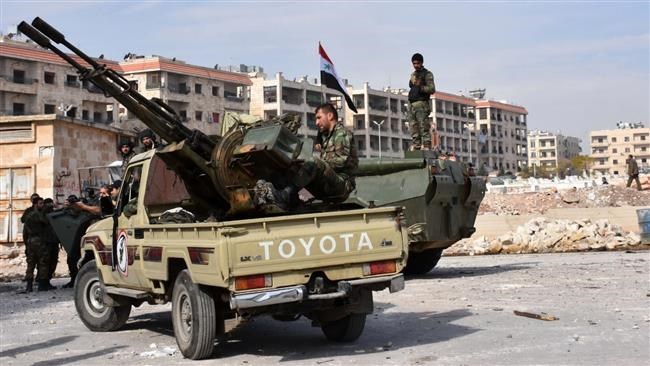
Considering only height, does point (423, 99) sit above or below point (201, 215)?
above

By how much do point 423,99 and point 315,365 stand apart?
906 cm

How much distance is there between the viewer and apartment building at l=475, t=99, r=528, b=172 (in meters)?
142

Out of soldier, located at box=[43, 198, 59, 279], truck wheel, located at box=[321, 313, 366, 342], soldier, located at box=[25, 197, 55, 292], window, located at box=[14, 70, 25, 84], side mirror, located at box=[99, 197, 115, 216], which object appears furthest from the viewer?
window, located at box=[14, 70, 25, 84]

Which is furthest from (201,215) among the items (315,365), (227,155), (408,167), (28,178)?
(28,178)

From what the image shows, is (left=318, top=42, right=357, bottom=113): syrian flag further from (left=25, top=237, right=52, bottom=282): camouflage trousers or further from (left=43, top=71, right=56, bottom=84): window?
(left=43, top=71, right=56, bottom=84): window

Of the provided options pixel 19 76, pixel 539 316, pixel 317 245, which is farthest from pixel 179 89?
pixel 317 245

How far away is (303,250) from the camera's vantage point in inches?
298

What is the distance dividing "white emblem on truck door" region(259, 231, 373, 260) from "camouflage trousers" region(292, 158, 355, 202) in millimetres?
997

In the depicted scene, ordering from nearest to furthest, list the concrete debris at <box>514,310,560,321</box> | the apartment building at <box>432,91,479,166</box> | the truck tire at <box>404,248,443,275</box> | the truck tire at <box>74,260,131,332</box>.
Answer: the concrete debris at <box>514,310,560,321</box> < the truck tire at <box>74,260,131,332</box> < the truck tire at <box>404,248,443,275</box> < the apartment building at <box>432,91,479,166</box>

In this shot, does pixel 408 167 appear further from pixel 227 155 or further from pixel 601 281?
pixel 227 155

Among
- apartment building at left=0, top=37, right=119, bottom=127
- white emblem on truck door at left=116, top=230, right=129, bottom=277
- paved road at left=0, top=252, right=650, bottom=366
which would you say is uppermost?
apartment building at left=0, top=37, right=119, bottom=127

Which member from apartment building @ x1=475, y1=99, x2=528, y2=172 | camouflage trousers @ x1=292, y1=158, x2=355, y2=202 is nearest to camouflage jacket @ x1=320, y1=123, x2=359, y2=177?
camouflage trousers @ x1=292, y1=158, x2=355, y2=202

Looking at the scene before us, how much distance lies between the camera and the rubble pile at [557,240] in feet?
74.0

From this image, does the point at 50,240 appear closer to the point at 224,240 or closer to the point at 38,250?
the point at 38,250
